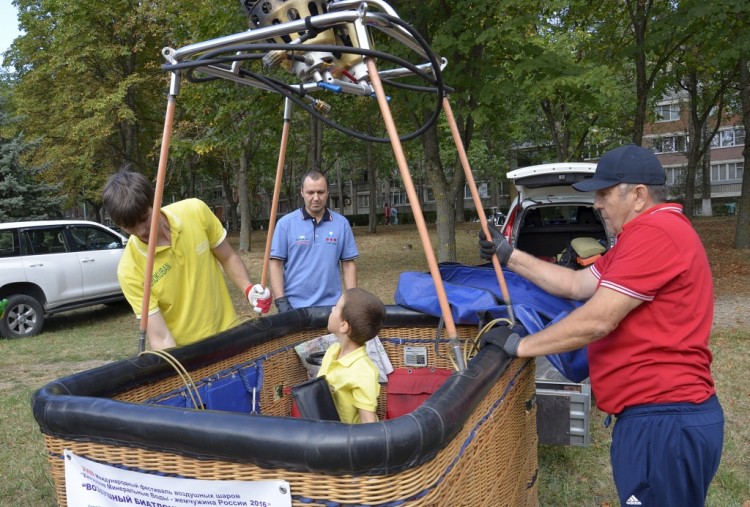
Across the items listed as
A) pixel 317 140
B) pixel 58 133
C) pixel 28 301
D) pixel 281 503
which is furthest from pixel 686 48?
pixel 58 133

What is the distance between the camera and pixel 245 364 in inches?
118

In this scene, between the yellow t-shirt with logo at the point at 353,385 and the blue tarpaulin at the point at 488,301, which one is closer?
the yellow t-shirt with logo at the point at 353,385

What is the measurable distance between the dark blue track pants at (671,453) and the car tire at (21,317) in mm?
9759

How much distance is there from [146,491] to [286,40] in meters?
1.47

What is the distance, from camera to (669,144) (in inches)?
1770

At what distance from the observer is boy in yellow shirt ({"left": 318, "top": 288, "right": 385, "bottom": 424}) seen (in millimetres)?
2350

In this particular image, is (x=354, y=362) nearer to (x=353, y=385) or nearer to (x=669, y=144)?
(x=353, y=385)

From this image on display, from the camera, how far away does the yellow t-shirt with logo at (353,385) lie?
234 centimetres

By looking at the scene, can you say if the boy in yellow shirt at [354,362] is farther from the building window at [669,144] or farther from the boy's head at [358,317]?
the building window at [669,144]

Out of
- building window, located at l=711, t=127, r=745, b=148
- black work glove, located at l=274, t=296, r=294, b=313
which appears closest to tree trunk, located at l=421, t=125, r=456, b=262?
black work glove, located at l=274, t=296, r=294, b=313

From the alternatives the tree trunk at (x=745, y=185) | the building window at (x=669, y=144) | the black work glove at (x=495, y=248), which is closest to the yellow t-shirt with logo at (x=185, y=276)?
the black work glove at (x=495, y=248)

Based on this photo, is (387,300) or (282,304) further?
(387,300)

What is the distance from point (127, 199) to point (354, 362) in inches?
44.9

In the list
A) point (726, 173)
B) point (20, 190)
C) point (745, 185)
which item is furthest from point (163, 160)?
point (726, 173)
